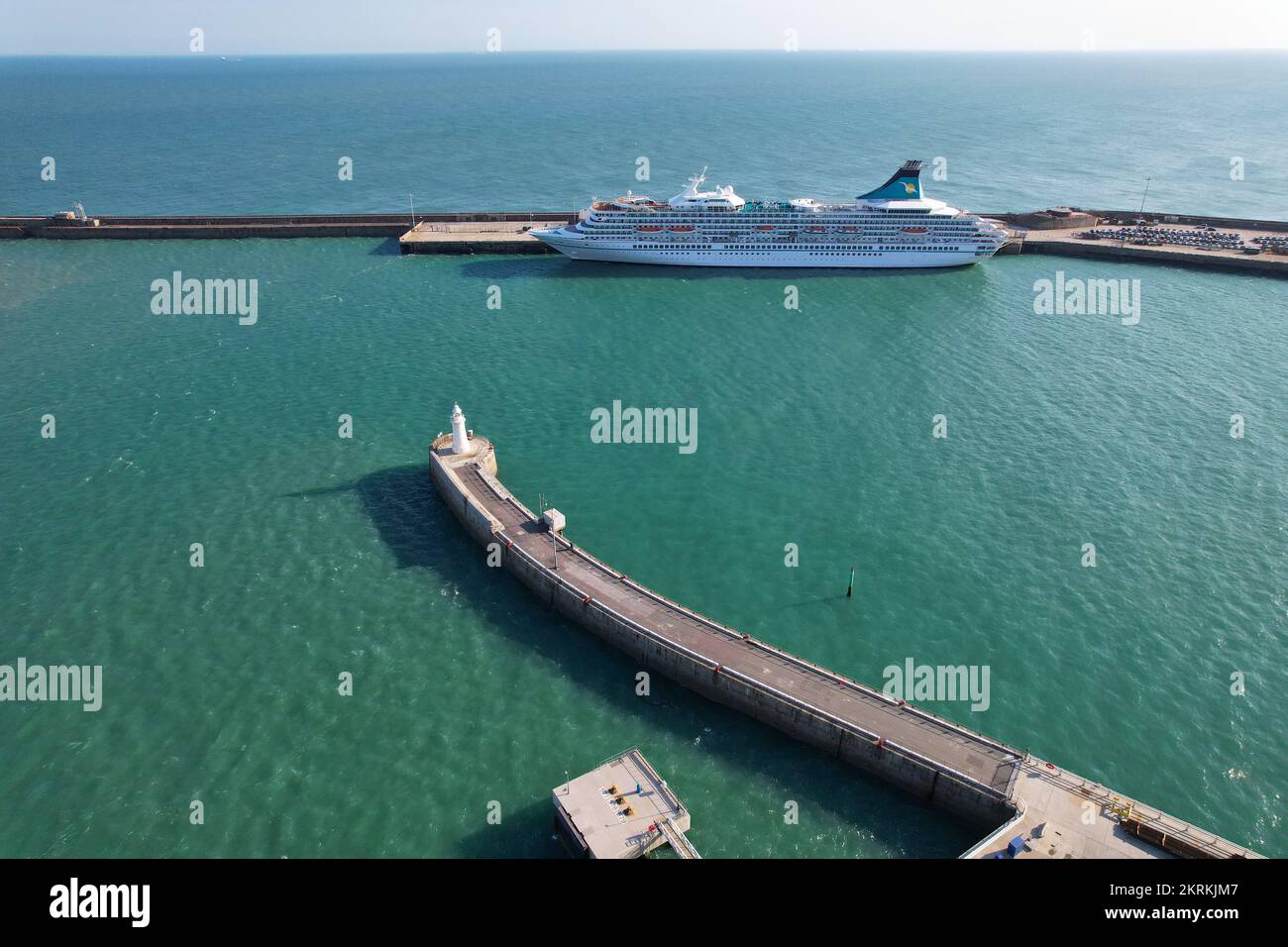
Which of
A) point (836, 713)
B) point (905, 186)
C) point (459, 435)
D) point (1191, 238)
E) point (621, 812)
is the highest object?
point (905, 186)

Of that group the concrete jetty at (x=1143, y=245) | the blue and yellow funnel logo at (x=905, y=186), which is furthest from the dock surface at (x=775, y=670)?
the concrete jetty at (x=1143, y=245)

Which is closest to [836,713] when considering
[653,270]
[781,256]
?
[653,270]

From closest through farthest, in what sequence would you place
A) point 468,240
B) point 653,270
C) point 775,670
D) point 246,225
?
1. point 775,670
2. point 653,270
3. point 468,240
4. point 246,225

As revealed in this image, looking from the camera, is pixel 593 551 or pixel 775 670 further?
pixel 593 551

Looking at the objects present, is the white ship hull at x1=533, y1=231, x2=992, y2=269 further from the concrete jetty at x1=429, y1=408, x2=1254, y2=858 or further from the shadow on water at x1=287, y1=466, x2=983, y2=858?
the concrete jetty at x1=429, y1=408, x2=1254, y2=858

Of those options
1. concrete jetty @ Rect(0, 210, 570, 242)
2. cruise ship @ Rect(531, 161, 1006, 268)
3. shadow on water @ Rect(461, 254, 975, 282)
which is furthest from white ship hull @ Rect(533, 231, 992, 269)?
concrete jetty @ Rect(0, 210, 570, 242)

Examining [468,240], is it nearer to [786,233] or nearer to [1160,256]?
[786,233]

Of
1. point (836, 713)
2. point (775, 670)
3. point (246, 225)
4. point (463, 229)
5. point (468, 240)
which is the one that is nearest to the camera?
point (836, 713)
